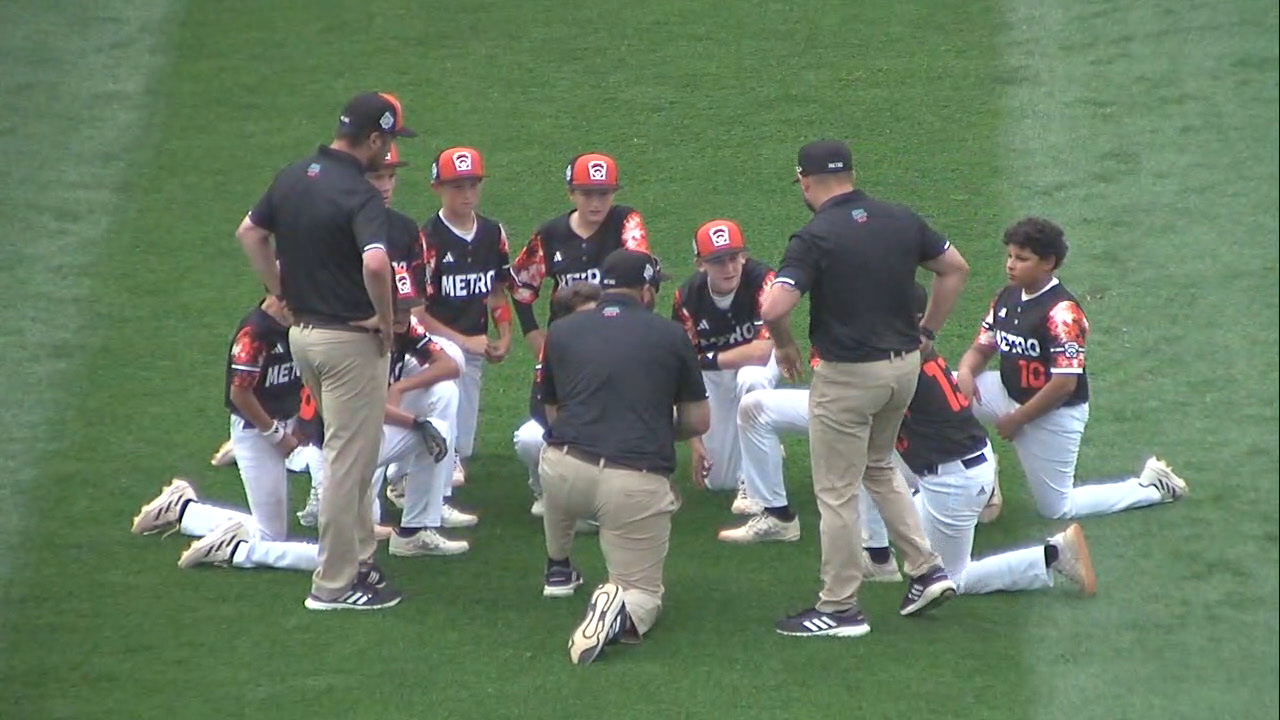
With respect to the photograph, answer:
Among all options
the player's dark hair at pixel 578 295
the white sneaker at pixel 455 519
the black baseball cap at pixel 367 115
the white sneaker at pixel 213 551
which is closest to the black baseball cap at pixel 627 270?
the player's dark hair at pixel 578 295

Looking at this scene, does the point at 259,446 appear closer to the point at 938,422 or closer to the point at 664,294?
the point at 938,422

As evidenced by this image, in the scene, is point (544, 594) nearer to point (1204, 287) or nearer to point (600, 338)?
point (600, 338)

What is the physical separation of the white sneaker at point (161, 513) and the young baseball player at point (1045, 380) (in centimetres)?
284

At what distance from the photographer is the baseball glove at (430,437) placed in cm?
594

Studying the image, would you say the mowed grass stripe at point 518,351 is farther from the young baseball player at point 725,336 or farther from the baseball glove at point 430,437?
the baseball glove at point 430,437

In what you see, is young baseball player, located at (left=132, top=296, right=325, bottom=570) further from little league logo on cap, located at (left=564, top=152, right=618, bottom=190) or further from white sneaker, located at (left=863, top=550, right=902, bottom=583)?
white sneaker, located at (left=863, top=550, right=902, bottom=583)

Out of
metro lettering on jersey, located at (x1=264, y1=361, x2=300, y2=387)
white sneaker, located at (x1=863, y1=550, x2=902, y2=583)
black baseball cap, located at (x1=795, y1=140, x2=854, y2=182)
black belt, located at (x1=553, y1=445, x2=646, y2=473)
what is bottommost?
white sneaker, located at (x1=863, y1=550, x2=902, y2=583)

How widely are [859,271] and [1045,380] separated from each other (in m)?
1.28

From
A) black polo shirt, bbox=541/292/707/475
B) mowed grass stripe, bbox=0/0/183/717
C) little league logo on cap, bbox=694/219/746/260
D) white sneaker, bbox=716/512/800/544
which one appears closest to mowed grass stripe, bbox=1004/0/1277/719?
white sneaker, bbox=716/512/800/544

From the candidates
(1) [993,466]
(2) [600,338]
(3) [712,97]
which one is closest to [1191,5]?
(3) [712,97]

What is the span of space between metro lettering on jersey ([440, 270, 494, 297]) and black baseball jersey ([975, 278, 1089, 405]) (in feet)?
6.29

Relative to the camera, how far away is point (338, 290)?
5301 millimetres

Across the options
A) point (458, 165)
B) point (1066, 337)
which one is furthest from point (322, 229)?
point (1066, 337)

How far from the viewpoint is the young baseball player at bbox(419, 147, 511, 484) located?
21.6 feet
